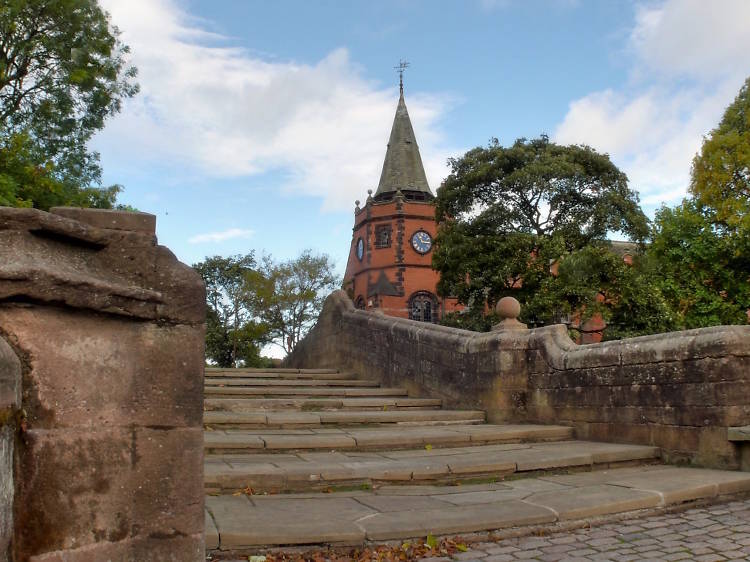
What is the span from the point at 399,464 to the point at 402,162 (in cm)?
4404

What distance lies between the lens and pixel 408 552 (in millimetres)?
3590

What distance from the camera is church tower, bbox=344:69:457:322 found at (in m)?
43.6

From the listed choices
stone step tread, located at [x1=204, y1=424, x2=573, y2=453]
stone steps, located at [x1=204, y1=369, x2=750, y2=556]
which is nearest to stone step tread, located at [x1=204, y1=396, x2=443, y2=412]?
stone steps, located at [x1=204, y1=369, x2=750, y2=556]

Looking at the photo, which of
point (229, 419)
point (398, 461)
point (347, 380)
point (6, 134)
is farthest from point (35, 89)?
point (398, 461)

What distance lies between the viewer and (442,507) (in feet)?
14.3

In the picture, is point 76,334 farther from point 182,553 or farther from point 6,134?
point 6,134

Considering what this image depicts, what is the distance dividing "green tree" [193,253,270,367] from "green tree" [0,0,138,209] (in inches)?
474

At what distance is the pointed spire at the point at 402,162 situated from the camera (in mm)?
47125

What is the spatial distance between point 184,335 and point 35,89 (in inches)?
844

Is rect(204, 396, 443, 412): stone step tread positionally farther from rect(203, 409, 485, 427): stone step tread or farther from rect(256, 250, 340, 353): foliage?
rect(256, 250, 340, 353): foliage

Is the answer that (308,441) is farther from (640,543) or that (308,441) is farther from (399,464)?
(640,543)

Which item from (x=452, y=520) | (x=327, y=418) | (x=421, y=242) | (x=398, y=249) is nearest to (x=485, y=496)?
(x=452, y=520)

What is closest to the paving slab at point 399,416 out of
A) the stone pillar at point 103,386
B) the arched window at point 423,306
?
the stone pillar at point 103,386

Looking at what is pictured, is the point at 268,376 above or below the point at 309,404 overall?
above
